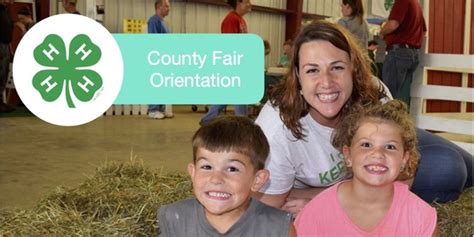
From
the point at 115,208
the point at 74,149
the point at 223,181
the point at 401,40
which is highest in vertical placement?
the point at 401,40

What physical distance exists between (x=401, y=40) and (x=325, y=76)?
1750 mm

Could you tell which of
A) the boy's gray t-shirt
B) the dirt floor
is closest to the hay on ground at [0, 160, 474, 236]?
the boy's gray t-shirt

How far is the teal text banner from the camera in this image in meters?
1.10

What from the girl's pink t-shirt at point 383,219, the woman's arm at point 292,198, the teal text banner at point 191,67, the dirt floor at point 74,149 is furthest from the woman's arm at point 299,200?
the dirt floor at point 74,149

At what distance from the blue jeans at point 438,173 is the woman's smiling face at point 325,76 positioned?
43 centimetres

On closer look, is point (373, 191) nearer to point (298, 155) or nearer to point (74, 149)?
point (298, 155)

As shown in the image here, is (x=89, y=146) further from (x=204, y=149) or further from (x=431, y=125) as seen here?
(x=204, y=149)

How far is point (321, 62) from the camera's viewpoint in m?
1.12

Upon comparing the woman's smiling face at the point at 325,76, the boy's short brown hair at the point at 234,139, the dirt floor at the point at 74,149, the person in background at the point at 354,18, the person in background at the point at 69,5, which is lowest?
the dirt floor at the point at 74,149

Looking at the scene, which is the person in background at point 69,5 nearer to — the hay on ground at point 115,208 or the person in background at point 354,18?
the hay on ground at point 115,208

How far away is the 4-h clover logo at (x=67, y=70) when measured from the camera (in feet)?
→ 3.54

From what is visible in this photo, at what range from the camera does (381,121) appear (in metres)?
1.09

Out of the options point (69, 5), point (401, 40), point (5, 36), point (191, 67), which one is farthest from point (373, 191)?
point (401, 40)

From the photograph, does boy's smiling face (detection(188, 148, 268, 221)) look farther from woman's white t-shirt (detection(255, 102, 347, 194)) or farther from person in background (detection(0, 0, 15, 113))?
person in background (detection(0, 0, 15, 113))
